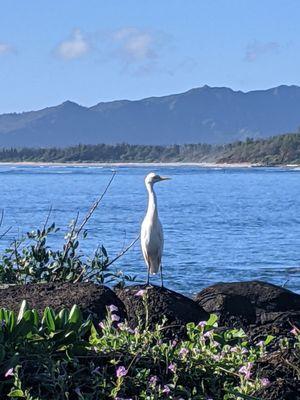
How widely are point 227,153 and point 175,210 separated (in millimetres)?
129781

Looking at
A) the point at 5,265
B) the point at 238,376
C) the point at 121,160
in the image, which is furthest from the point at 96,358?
the point at 121,160

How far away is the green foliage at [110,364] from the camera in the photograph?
14.1 ft

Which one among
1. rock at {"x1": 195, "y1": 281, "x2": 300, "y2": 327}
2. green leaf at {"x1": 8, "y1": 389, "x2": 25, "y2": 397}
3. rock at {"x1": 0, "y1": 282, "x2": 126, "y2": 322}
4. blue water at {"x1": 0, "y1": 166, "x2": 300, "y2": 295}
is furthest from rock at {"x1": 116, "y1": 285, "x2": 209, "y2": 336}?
blue water at {"x1": 0, "y1": 166, "x2": 300, "y2": 295}

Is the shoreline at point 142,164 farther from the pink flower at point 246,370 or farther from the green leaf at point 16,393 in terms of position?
the green leaf at point 16,393

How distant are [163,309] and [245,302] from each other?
1309 millimetres

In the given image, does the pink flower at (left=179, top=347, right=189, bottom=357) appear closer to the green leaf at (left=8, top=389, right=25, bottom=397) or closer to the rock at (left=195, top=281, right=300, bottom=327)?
the green leaf at (left=8, top=389, right=25, bottom=397)

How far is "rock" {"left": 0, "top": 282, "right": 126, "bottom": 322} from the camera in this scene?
5668mm

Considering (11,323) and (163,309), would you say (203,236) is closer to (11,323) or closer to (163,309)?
(163,309)

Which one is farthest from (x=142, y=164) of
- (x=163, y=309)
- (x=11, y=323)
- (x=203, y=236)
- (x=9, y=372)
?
(x=9, y=372)

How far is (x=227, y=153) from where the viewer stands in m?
181

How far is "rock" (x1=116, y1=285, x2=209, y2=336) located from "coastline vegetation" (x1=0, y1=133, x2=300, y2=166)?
151419 mm

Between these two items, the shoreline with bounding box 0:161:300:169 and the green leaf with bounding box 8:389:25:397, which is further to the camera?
the shoreline with bounding box 0:161:300:169

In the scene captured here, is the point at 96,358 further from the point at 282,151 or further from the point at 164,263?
the point at 282,151

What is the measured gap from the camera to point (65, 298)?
5750 mm
